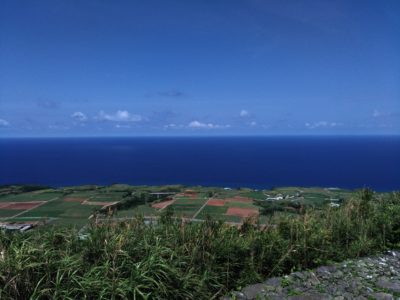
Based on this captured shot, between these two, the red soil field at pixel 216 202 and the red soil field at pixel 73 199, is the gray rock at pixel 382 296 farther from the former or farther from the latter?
the red soil field at pixel 73 199

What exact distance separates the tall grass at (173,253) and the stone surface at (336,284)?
266 mm

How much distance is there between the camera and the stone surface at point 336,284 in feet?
13.1

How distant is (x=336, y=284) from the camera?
14.3ft

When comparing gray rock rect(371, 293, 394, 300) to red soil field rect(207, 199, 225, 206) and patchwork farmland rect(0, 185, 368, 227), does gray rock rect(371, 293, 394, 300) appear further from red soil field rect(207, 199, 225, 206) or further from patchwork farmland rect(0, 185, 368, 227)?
red soil field rect(207, 199, 225, 206)

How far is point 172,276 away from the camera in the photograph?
3.57m

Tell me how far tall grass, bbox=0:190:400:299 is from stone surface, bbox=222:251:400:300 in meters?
0.27

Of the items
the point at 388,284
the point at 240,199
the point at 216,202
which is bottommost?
the point at 240,199

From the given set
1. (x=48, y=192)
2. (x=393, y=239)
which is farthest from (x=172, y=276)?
(x=48, y=192)

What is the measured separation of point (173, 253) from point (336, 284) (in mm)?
2411

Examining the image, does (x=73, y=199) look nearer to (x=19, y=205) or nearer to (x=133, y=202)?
(x=19, y=205)

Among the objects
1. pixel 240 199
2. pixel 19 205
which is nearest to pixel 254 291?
pixel 240 199

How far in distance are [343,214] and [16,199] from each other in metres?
42.5

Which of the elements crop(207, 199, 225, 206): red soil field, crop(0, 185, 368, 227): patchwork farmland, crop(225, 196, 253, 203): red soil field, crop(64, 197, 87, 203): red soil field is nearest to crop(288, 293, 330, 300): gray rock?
crop(0, 185, 368, 227): patchwork farmland

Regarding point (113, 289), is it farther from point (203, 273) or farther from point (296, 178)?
point (296, 178)
